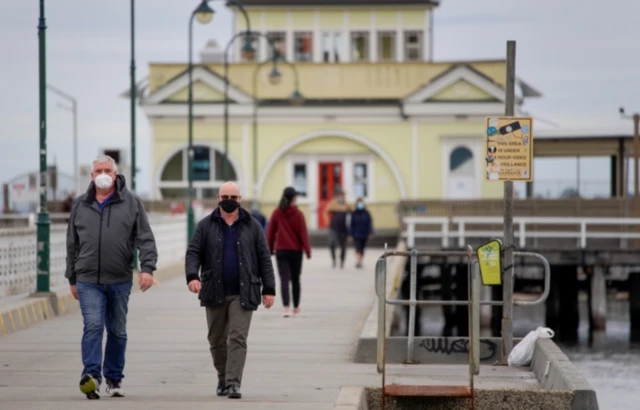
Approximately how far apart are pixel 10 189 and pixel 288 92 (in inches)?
664

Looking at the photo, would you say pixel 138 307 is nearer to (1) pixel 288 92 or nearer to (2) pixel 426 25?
(1) pixel 288 92

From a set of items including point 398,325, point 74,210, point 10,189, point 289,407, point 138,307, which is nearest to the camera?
point 289,407

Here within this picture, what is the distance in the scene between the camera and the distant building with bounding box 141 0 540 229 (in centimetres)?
5491

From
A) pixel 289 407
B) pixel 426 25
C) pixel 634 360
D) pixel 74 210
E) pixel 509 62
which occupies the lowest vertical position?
pixel 634 360

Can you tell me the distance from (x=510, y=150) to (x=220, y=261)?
425 cm

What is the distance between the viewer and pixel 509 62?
15.1 metres

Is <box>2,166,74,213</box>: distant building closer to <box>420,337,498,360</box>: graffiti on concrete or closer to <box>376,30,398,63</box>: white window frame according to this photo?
<box>376,30,398,63</box>: white window frame

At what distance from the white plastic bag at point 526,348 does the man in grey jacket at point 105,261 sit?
16.2 ft

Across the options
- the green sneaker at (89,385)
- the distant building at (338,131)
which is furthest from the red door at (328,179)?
the green sneaker at (89,385)

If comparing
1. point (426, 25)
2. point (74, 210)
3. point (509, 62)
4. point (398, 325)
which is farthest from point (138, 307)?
point (426, 25)

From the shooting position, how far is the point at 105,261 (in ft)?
38.1

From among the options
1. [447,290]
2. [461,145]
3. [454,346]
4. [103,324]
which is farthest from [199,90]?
[103,324]

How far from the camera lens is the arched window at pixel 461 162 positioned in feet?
180

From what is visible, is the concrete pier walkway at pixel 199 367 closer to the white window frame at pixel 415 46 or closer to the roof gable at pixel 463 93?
the roof gable at pixel 463 93
